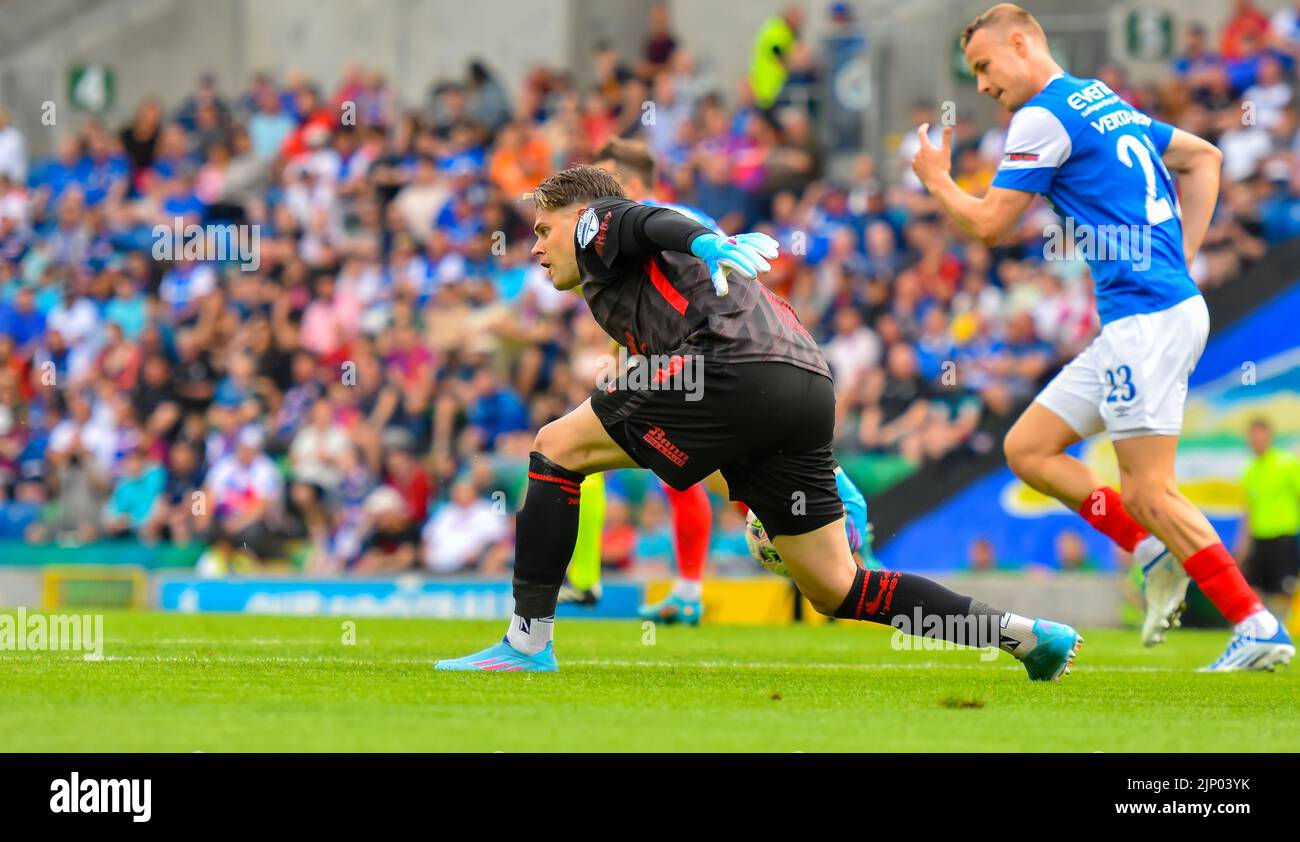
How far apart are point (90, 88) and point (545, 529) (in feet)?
71.8

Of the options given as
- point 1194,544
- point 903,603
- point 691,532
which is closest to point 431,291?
point 691,532

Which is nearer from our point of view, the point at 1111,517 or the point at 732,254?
the point at 732,254

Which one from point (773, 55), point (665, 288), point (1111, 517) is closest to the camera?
point (665, 288)

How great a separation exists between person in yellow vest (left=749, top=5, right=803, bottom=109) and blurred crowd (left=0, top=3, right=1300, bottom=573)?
0.04 metres

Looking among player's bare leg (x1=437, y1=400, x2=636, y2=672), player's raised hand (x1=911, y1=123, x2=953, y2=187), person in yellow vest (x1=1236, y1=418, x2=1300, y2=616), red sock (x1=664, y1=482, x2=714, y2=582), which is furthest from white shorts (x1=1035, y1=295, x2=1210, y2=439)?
person in yellow vest (x1=1236, y1=418, x2=1300, y2=616)

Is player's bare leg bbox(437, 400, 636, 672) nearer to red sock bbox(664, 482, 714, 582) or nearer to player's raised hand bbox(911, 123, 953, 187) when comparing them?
player's raised hand bbox(911, 123, 953, 187)

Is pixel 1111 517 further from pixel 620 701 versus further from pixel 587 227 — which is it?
pixel 620 701

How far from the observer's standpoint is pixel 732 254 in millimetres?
6453

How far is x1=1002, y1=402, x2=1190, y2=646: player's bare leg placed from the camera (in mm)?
8297

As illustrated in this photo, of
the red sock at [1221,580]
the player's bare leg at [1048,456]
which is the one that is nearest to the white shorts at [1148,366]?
the player's bare leg at [1048,456]

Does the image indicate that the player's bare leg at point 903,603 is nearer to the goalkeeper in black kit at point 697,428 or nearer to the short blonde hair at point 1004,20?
the goalkeeper in black kit at point 697,428

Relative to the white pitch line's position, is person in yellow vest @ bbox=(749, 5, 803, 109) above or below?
above
